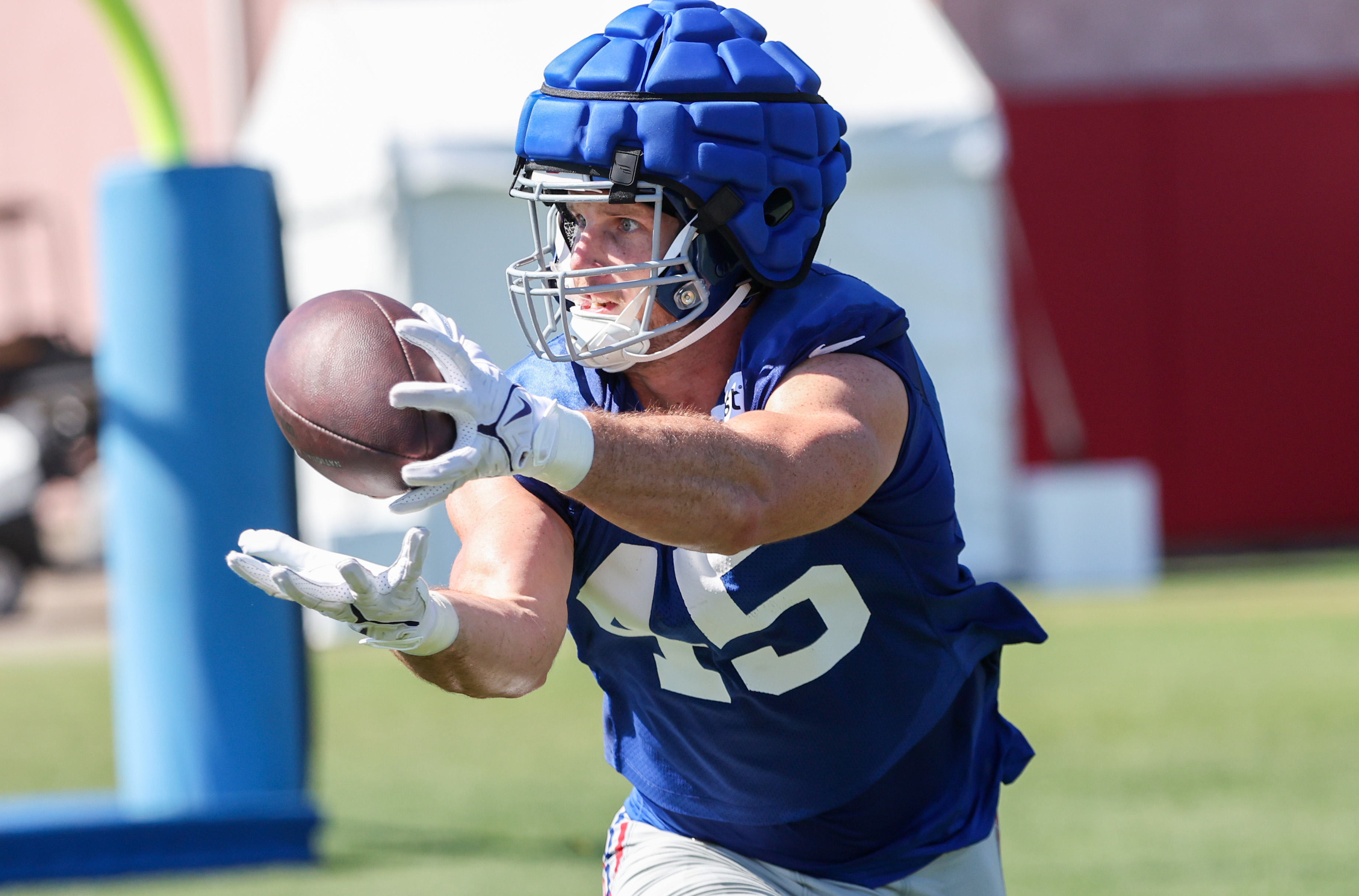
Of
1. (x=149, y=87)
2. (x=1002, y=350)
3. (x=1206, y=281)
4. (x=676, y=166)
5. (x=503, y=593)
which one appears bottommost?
(x=1002, y=350)

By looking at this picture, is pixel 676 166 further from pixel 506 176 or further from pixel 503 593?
pixel 506 176

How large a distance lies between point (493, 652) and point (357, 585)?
309 millimetres

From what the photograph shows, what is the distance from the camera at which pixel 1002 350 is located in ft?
33.9

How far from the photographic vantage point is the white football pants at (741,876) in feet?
8.70

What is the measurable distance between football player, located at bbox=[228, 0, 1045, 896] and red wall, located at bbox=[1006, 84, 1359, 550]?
9982 millimetres

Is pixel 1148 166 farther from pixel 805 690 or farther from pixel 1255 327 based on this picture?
pixel 805 690

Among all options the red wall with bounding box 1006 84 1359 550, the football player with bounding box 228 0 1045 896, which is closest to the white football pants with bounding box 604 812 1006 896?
the football player with bounding box 228 0 1045 896

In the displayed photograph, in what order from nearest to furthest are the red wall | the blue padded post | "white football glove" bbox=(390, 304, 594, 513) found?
"white football glove" bbox=(390, 304, 594, 513)
the blue padded post
the red wall

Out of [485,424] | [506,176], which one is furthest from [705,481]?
[506,176]

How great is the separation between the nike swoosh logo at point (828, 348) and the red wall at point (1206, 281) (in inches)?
403

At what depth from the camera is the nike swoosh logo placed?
2.39 metres

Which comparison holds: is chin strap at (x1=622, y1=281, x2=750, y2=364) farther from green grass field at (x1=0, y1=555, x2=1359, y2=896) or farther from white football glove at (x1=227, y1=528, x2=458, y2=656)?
green grass field at (x1=0, y1=555, x2=1359, y2=896)

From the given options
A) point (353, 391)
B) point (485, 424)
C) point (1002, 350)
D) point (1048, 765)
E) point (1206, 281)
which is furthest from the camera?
point (1206, 281)

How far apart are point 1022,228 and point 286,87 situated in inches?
200
